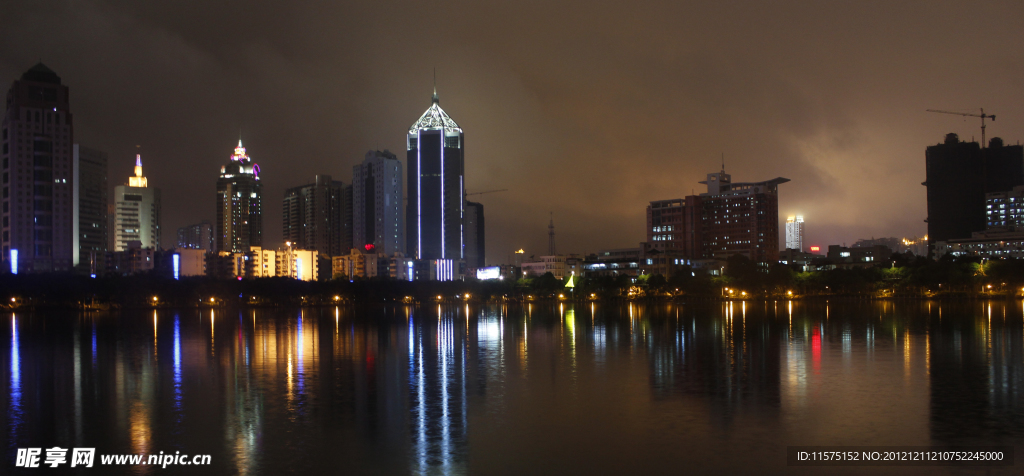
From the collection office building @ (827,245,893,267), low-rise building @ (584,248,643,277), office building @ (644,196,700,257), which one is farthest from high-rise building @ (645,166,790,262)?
office building @ (827,245,893,267)

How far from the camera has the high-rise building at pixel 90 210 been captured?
162 m

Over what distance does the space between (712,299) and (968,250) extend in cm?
9167

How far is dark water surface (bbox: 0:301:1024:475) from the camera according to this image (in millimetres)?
14234

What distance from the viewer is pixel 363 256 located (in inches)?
7219

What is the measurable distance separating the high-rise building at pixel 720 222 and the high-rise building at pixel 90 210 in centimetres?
11978

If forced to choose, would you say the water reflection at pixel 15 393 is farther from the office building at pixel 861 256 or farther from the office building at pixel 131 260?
the office building at pixel 861 256

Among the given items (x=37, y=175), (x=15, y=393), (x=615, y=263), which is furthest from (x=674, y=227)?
(x=15, y=393)

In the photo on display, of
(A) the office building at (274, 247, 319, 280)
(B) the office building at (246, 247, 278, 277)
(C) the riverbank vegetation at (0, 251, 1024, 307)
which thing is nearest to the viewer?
(C) the riverbank vegetation at (0, 251, 1024, 307)

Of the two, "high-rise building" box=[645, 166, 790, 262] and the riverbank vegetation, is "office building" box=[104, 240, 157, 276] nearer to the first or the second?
the riverbank vegetation

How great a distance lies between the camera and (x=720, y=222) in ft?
600

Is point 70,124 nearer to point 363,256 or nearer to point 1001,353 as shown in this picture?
point 363,256

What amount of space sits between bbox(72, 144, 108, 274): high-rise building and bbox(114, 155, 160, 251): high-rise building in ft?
70.4

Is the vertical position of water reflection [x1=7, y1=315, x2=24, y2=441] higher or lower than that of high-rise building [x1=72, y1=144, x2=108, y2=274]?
lower

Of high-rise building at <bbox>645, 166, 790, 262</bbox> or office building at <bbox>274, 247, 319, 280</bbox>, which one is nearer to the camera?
high-rise building at <bbox>645, 166, 790, 262</bbox>
